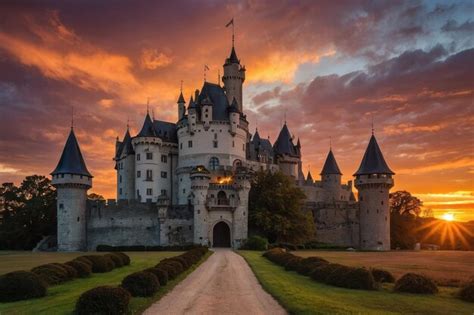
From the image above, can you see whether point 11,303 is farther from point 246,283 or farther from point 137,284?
point 246,283

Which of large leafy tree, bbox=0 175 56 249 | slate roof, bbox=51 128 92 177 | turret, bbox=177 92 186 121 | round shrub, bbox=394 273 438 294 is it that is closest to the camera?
round shrub, bbox=394 273 438 294

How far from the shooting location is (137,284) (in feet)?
73.8

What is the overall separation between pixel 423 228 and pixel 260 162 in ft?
115

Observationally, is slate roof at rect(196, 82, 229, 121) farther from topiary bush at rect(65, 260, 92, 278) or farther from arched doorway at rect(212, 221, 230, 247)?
topiary bush at rect(65, 260, 92, 278)

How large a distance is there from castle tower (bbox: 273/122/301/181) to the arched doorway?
934 inches

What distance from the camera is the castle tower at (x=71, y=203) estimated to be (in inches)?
2788

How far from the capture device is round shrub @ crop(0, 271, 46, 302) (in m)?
23.2

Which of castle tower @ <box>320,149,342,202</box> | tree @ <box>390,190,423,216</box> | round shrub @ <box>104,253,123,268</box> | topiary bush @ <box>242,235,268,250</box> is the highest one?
castle tower @ <box>320,149,342,202</box>

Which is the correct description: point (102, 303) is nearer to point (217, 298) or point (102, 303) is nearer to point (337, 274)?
point (217, 298)

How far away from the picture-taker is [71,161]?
7275 centimetres

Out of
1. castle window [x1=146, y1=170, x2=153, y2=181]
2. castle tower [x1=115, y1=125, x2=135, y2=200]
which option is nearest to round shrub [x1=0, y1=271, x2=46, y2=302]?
castle window [x1=146, y1=170, x2=153, y2=181]

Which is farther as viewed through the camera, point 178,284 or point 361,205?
point 361,205

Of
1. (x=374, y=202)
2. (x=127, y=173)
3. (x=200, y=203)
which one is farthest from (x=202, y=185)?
(x=374, y=202)

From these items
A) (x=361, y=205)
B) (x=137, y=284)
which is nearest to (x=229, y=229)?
(x=361, y=205)
